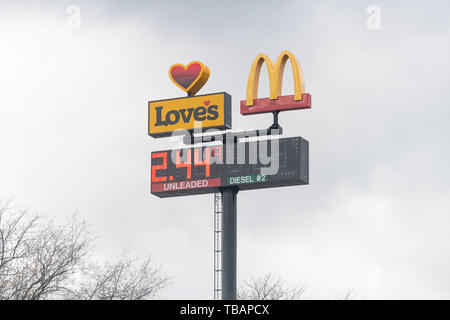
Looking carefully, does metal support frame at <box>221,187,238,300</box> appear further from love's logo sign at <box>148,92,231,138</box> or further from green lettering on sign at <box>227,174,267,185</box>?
love's logo sign at <box>148,92,231,138</box>

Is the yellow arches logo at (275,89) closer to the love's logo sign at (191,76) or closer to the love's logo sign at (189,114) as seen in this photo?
the love's logo sign at (189,114)

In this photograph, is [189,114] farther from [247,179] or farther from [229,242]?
[229,242]

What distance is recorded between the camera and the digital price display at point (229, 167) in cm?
4084

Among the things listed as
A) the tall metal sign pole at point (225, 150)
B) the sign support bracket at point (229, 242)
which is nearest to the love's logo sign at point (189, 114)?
the tall metal sign pole at point (225, 150)

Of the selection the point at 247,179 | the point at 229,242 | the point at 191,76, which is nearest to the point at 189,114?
the point at 191,76

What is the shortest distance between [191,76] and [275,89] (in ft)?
13.2

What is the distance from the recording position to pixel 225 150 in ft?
139

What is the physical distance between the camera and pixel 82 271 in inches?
1692

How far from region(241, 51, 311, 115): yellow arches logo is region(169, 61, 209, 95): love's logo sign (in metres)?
2.23

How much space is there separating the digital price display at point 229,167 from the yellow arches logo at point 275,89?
134 centimetres

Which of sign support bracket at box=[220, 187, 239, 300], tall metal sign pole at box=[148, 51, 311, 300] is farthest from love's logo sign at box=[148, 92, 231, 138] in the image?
sign support bracket at box=[220, 187, 239, 300]

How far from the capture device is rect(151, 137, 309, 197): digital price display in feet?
134
